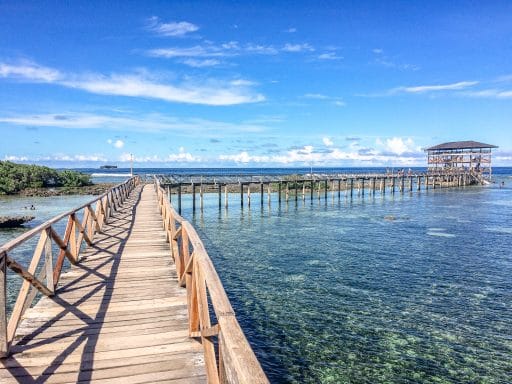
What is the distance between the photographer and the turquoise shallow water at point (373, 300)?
7258 millimetres

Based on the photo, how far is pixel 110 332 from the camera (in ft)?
15.3

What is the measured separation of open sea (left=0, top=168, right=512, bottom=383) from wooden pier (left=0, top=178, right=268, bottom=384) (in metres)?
2.90

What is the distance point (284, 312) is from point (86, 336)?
19.3 feet

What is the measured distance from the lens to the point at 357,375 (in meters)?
6.91

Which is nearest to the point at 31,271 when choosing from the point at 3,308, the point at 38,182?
the point at 3,308

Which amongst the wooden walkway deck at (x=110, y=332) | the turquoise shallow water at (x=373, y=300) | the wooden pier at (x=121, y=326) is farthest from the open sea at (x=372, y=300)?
the wooden pier at (x=121, y=326)

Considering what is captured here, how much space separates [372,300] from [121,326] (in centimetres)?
754

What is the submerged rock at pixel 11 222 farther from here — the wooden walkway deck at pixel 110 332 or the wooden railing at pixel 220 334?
the wooden railing at pixel 220 334

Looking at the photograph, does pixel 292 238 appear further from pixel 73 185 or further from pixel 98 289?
pixel 73 185

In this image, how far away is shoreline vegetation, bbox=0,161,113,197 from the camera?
153 ft

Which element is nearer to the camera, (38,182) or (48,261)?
(48,261)

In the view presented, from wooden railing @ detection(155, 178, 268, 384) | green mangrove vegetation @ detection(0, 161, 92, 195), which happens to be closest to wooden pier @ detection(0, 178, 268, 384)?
wooden railing @ detection(155, 178, 268, 384)

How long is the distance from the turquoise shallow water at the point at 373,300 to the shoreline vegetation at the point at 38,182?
33.8 meters

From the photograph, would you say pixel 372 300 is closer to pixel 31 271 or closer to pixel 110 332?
pixel 110 332
